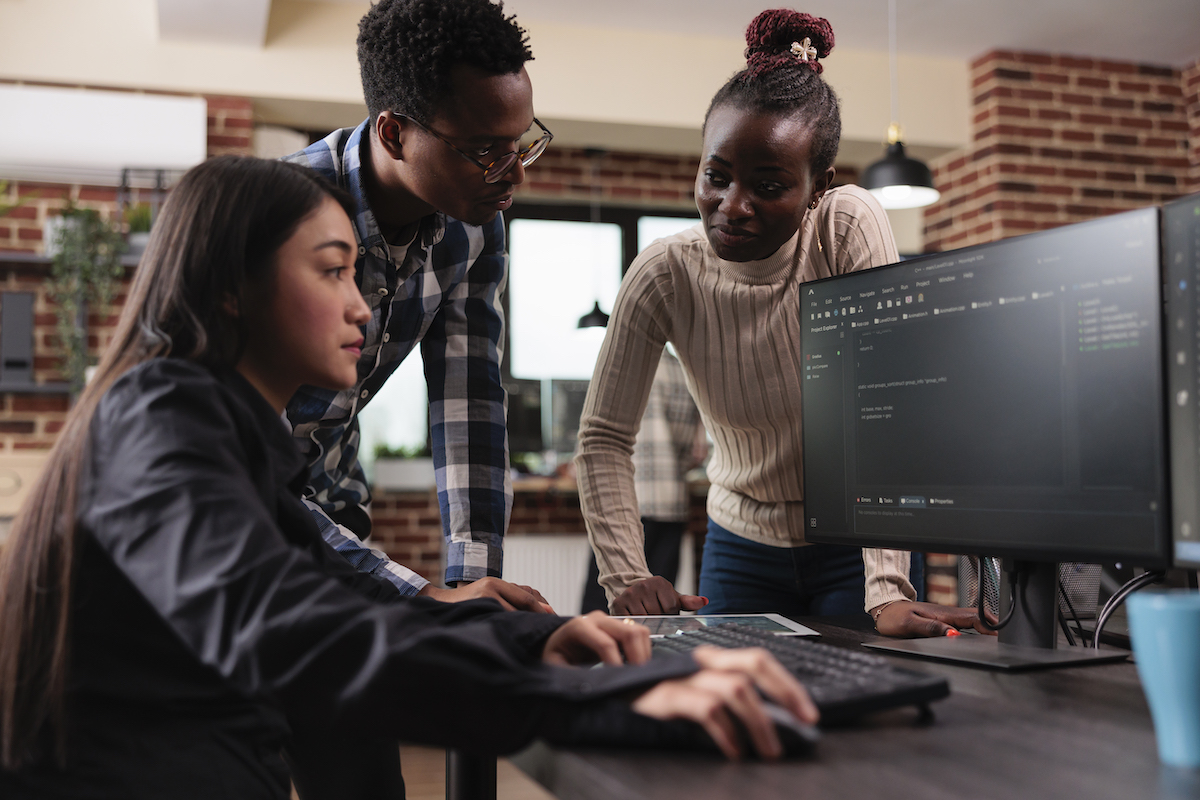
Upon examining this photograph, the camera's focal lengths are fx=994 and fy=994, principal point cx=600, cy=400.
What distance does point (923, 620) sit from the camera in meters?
1.14

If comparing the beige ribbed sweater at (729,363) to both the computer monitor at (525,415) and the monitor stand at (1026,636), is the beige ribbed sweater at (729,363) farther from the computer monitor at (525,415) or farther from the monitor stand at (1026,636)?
the computer monitor at (525,415)

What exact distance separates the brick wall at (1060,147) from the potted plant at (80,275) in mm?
3820

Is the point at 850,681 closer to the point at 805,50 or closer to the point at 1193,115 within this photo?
the point at 805,50

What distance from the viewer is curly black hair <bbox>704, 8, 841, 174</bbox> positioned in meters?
1.36

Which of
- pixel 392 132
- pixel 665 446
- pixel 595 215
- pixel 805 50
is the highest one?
pixel 595 215

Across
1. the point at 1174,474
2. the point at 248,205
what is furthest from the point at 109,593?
the point at 1174,474

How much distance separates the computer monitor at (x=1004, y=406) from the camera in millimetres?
899

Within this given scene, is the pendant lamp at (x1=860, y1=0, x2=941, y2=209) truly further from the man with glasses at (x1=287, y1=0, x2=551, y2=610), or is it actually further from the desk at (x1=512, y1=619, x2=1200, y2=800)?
the desk at (x1=512, y1=619, x2=1200, y2=800)

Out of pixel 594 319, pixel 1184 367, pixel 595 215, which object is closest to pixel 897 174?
pixel 594 319

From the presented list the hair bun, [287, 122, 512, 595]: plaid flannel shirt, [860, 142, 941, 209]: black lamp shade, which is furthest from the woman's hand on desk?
[860, 142, 941, 209]: black lamp shade

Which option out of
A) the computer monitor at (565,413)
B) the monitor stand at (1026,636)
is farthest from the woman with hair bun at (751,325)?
the computer monitor at (565,413)

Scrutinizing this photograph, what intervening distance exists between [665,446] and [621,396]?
2.86 m

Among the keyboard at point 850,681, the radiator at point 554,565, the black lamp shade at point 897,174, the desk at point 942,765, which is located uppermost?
the black lamp shade at point 897,174

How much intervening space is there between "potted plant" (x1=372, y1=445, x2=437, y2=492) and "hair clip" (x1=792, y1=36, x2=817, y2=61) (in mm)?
3720
